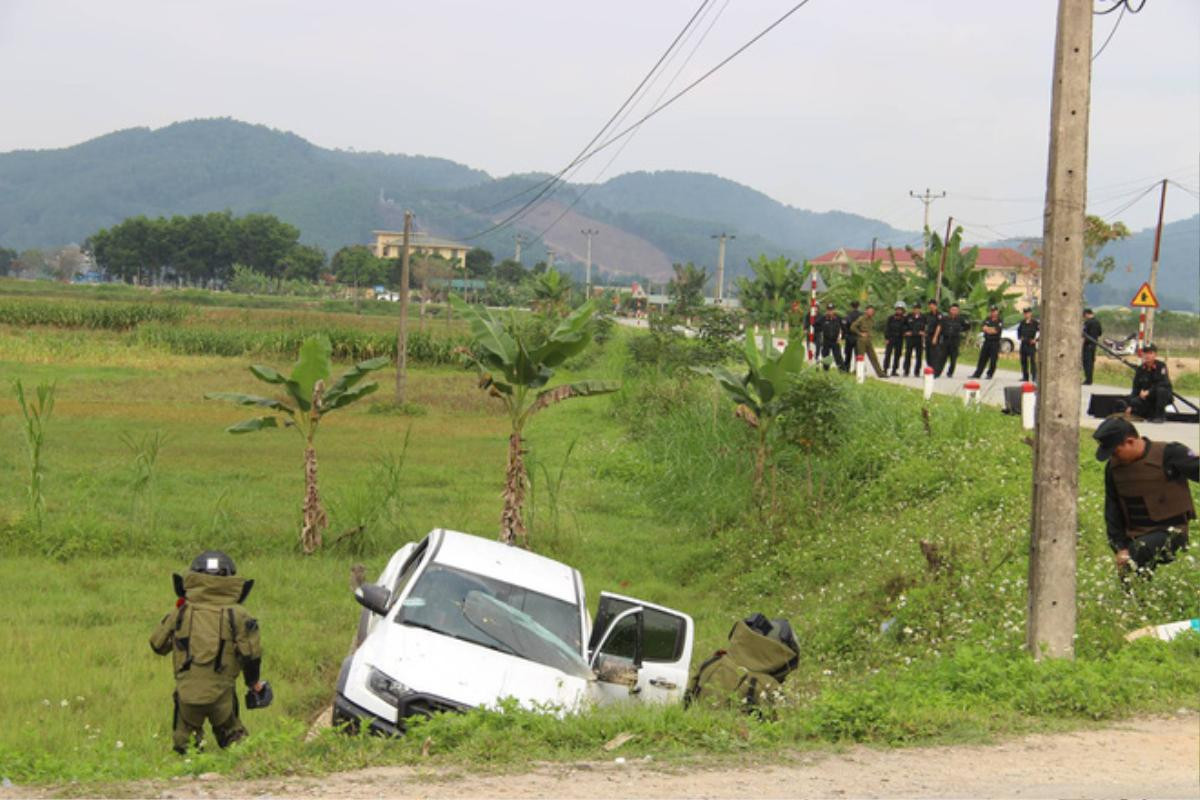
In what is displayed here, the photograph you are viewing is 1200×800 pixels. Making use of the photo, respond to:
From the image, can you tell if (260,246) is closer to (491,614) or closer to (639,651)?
(491,614)

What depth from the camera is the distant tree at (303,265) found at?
484 feet

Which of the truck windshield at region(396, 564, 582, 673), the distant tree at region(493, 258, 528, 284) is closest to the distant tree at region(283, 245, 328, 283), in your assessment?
the distant tree at region(493, 258, 528, 284)

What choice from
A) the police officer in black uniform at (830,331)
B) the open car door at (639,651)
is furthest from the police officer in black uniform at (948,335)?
the open car door at (639,651)

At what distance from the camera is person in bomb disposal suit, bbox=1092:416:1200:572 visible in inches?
385

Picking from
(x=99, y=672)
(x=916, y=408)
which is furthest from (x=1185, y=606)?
(x=916, y=408)

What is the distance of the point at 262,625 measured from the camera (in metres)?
12.5

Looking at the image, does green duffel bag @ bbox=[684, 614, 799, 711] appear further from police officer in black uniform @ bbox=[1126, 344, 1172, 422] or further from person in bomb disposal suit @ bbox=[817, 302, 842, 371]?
person in bomb disposal suit @ bbox=[817, 302, 842, 371]

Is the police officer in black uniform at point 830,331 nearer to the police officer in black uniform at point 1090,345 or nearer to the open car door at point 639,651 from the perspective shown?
the police officer in black uniform at point 1090,345

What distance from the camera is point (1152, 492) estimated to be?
32.4ft

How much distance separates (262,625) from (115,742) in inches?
162

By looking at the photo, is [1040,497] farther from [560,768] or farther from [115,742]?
[115,742]

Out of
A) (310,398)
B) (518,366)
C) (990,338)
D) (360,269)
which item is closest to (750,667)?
(518,366)

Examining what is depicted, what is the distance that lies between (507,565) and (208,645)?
274 cm

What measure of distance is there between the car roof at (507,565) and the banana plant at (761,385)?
770 cm
